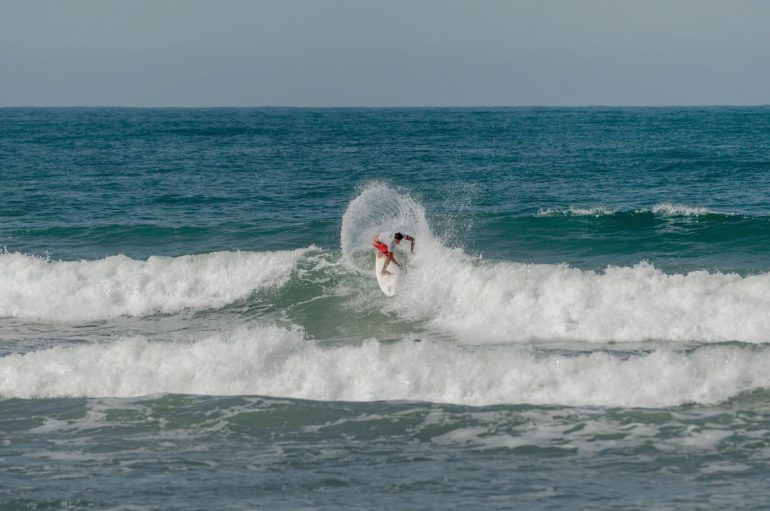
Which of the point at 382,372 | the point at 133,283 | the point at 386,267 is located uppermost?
the point at 386,267

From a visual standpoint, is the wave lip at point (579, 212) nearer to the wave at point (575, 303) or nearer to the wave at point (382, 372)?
the wave at point (575, 303)

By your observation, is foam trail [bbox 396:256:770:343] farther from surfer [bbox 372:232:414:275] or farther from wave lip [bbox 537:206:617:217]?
wave lip [bbox 537:206:617:217]

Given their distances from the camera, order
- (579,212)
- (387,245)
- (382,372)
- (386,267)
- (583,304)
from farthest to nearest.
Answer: (579,212) < (386,267) < (387,245) < (583,304) < (382,372)

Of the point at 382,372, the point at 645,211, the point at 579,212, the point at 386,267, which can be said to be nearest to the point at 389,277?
the point at 386,267

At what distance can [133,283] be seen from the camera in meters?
23.0

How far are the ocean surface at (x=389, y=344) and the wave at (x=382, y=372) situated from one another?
4cm

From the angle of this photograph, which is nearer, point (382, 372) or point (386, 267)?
point (382, 372)

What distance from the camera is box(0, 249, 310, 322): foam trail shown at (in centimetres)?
2233

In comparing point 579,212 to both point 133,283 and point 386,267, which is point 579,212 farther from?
point 133,283

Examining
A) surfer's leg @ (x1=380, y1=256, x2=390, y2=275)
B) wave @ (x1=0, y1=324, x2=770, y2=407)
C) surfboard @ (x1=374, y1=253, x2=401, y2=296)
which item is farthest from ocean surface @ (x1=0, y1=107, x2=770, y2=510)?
surfer's leg @ (x1=380, y1=256, x2=390, y2=275)

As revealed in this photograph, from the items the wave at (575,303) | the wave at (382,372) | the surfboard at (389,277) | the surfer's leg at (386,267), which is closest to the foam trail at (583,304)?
the wave at (575,303)

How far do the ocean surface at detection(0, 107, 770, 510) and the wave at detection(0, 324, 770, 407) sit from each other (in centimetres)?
4

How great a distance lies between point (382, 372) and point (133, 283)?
9784 millimetres

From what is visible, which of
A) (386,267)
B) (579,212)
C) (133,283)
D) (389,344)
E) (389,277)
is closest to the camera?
(389,344)
